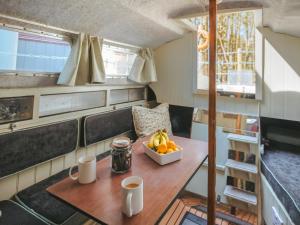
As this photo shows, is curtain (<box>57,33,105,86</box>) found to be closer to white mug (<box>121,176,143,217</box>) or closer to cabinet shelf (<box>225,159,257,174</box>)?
white mug (<box>121,176,143,217</box>)

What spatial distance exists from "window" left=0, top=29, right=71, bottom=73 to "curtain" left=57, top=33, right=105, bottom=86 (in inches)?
3.4

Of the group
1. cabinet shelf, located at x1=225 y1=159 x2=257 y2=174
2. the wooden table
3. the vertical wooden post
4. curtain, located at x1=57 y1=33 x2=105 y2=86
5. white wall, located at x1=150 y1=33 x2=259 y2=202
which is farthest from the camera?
white wall, located at x1=150 y1=33 x2=259 y2=202

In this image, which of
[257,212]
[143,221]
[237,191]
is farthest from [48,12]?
[257,212]

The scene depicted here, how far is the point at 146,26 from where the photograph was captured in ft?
6.28

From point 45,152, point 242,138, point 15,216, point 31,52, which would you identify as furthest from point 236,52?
point 15,216

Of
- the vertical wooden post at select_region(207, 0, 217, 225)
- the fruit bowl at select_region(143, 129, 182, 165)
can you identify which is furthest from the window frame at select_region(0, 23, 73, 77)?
Result: the vertical wooden post at select_region(207, 0, 217, 225)

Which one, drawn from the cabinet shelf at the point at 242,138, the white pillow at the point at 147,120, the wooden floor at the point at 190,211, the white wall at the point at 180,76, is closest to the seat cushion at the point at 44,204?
the wooden floor at the point at 190,211

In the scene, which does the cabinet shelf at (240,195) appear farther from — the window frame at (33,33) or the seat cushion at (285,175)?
the window frame at (33,33)

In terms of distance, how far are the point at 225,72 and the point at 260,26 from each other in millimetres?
552

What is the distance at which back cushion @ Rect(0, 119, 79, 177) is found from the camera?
1.24 metres

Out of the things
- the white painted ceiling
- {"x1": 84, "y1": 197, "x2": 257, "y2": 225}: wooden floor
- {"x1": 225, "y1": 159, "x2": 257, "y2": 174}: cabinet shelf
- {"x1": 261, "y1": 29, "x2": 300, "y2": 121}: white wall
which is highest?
the white painted ceiling

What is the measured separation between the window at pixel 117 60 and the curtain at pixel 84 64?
10.5 inches

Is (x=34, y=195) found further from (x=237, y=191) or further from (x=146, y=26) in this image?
(x=237, y=191)

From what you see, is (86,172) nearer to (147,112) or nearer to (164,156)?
(164,156)
